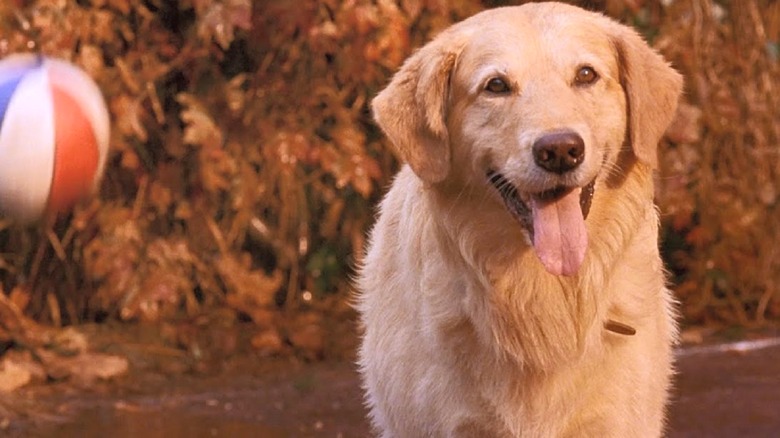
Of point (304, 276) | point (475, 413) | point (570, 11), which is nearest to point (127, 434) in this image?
point (304, 276)

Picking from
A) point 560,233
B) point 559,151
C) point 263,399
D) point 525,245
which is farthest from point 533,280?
point 263,399

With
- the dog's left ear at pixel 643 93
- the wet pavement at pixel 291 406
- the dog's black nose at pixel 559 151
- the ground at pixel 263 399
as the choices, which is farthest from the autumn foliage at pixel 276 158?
the dog's black nose at pixel 559 151

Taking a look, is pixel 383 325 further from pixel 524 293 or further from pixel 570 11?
pixel 570 11

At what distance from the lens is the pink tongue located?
13.5ft

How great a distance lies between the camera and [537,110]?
13.2 ft

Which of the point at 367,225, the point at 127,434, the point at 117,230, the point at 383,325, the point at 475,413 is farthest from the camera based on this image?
the point at 367,225

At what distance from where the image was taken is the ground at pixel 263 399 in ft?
20.3

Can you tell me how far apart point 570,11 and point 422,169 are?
0.61 meters

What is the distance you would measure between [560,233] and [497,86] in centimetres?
44

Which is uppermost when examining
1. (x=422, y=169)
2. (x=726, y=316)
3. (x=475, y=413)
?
(x=422, y=169)

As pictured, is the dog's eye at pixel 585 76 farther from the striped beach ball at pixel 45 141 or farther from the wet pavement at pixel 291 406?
the wet pavement at pixel 291 406

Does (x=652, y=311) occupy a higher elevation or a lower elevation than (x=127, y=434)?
higher

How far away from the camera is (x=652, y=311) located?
4.46m

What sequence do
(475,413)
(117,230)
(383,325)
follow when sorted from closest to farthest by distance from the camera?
(475,413), (383,325), (117,230)
